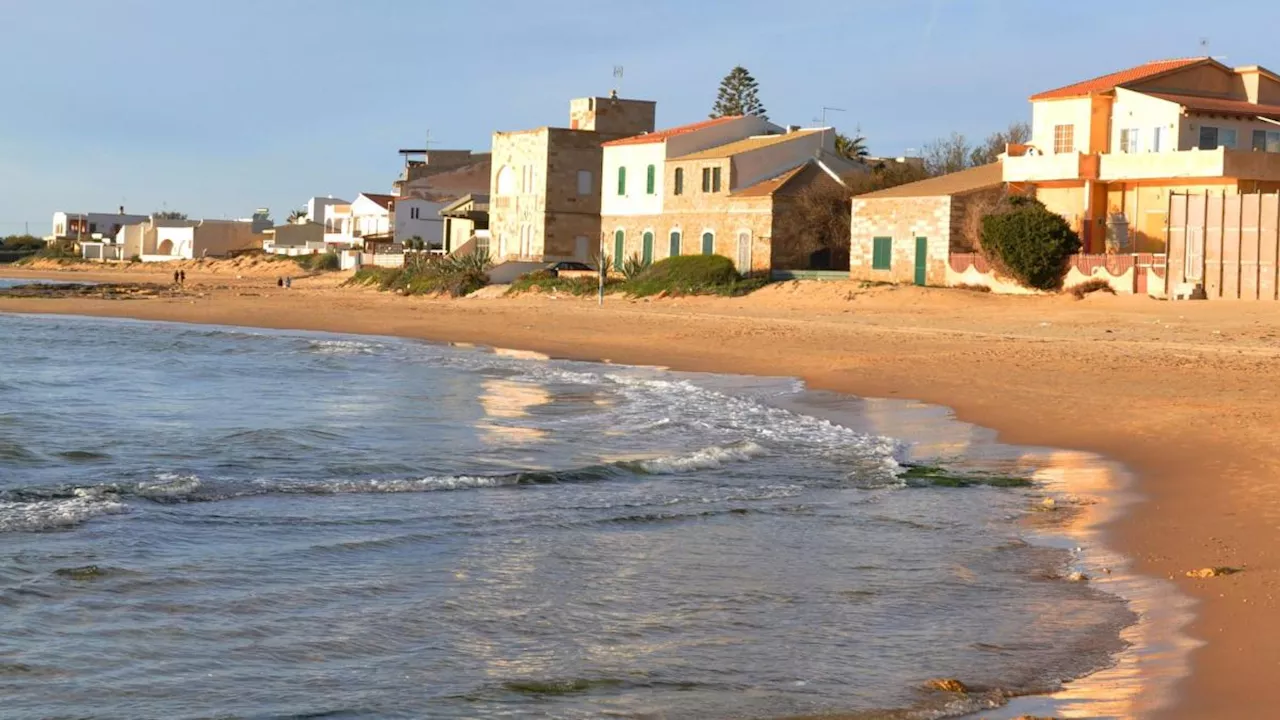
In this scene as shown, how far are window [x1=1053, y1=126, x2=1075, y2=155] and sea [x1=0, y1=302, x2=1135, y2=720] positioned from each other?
2320cm

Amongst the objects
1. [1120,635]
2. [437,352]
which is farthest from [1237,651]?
[437,352]

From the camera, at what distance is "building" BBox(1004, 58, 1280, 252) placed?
3775 cm

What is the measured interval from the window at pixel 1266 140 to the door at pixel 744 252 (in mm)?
14791

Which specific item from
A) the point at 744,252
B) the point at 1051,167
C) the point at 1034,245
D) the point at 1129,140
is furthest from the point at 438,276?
the point at 1129,140

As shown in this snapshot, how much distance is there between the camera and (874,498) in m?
14.0

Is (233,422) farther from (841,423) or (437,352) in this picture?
Answer: (437,352)

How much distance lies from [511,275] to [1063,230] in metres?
23.5

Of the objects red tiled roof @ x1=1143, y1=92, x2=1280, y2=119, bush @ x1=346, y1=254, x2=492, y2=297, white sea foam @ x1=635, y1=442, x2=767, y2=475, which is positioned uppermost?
red tiled roof @ x1=1143, y1=92, x2=1280, y2=119

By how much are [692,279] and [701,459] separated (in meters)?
30.6

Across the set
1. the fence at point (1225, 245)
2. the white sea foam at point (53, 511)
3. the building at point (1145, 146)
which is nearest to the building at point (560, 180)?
the building at point (1145, 146)

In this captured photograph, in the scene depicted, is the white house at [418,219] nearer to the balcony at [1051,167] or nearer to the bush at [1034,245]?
the balcony at [1051,167]

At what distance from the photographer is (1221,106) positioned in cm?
3988

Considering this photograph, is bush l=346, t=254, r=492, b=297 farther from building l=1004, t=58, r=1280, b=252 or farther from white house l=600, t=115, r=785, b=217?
building l=1004, t=58, r=1280, b=252

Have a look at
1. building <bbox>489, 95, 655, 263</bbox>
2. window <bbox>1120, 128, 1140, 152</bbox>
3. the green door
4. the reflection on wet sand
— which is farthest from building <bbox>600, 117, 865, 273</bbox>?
the reflection on wet sand
